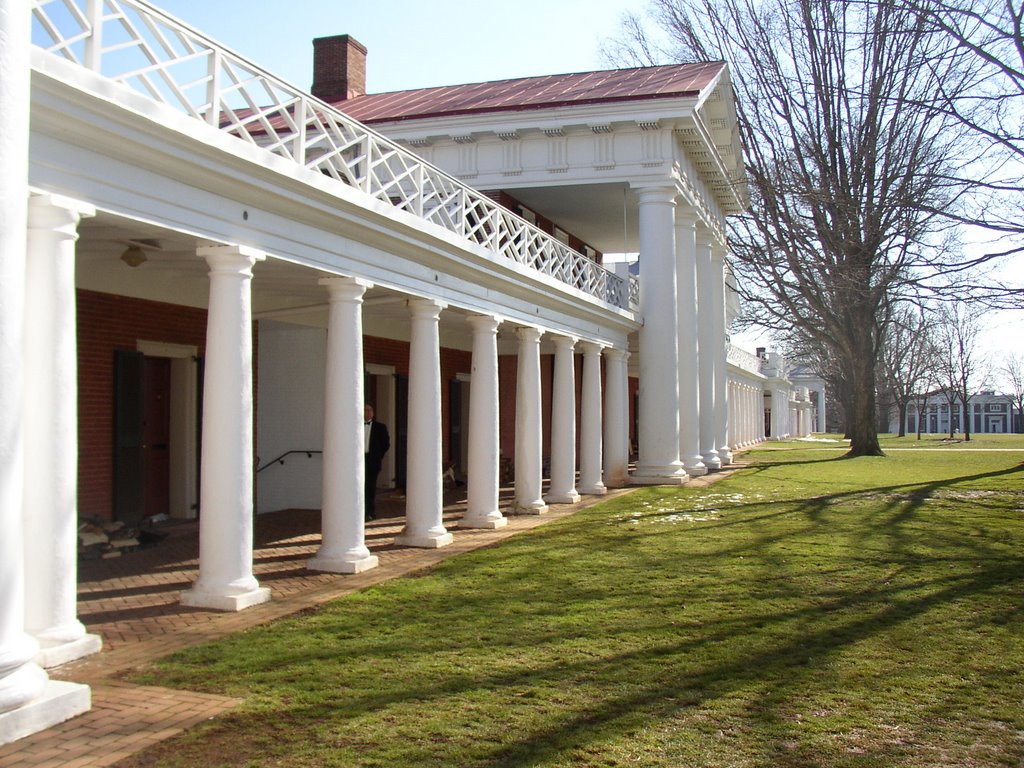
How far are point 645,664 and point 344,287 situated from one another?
215 inches

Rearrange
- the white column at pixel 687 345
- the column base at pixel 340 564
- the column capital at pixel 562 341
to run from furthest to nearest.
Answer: the white column at pixel 687 345
the column capital at pixel 562 341
the column base at pixel 340 564

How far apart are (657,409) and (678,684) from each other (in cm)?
1631

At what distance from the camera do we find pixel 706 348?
27.7 metres

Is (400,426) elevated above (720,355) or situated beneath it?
situated beneath

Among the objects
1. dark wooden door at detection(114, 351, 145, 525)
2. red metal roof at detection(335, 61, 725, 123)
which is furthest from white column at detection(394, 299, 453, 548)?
red metal roof at detection(335, 61, 725, 123)

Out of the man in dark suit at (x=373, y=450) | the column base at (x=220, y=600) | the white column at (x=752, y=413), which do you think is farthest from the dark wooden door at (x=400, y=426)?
the white column at (x=752, y=413)

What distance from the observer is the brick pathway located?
205 inches

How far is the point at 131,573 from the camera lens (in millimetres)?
10461

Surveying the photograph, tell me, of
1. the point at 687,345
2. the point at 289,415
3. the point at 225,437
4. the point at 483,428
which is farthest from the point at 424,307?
the point at 687,345

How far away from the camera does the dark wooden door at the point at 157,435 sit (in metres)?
13.8

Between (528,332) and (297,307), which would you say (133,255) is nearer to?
(297,307)

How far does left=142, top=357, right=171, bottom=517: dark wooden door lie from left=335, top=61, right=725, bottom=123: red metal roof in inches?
389

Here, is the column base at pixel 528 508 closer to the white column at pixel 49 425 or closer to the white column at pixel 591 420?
the white column at pixel 591 420

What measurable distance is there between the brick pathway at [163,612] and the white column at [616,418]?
5784 mm
